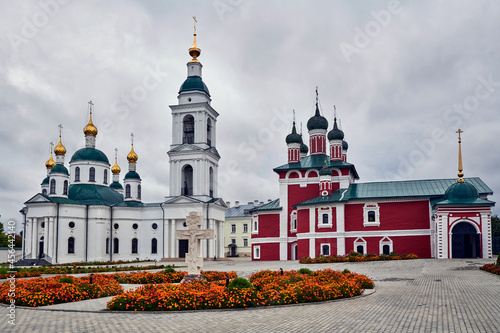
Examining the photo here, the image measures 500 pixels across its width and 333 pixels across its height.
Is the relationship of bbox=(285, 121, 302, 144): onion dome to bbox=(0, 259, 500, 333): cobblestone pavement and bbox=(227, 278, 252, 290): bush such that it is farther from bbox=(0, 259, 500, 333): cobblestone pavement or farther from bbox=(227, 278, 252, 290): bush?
bbox=(227, 278, 252, 290): bush

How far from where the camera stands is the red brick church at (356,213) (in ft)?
113

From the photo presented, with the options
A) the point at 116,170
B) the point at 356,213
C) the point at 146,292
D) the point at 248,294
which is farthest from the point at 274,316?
the point at 116,170

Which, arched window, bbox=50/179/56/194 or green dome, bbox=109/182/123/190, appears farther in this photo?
green dome, bbox=109/182/123/190

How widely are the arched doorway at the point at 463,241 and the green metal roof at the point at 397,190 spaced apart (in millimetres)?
5250

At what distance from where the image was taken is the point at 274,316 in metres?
11.7

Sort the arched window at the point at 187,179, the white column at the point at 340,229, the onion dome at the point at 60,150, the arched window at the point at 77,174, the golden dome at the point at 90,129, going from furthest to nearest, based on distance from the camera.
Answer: the onion dome at the point at 60,150 → the golden dome at the point at 90,129 → the arched window at the point at 77,174 → the arched window at the point at 187,179 → the white column at the point at 340,229

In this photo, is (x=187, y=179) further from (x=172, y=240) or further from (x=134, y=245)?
(x=134, y=245)

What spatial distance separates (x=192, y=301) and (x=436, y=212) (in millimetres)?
26756

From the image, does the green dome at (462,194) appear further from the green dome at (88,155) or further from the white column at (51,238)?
the green dome at (88,155)

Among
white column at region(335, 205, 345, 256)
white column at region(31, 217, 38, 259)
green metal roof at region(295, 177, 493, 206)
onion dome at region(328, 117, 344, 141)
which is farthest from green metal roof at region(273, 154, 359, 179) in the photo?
white column at region(31, 217, 38, 259)

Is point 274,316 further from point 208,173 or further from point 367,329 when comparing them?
point 208,173

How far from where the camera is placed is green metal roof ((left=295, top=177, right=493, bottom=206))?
40.0 m

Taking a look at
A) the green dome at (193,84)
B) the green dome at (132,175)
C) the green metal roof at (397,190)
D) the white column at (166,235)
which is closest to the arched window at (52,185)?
the green dome at (132,175)

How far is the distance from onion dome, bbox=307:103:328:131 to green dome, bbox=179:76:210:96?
13153 millimetres
